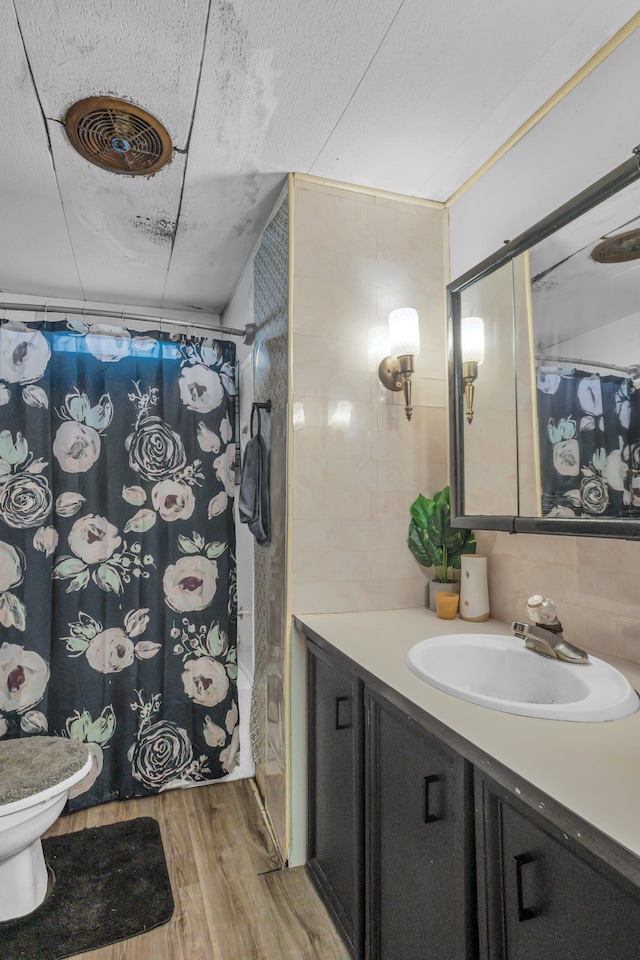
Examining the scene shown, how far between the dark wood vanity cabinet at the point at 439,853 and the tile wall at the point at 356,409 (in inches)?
13.6

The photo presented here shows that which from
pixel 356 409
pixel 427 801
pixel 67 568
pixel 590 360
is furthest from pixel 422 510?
pixel 67 568

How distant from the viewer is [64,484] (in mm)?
2164

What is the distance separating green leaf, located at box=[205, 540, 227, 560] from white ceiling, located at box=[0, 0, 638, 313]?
1.27 meters

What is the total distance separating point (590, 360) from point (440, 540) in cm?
77

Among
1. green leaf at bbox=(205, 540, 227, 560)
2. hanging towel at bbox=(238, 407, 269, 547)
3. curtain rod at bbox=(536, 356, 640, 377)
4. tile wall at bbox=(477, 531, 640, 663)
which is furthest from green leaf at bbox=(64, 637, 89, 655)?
curtain rod at bbox=(536, 356, 640, 377)

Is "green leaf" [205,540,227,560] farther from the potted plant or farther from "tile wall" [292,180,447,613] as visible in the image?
the potted plant

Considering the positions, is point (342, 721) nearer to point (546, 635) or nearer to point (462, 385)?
point (546, 635)

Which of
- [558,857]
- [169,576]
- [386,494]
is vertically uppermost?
[386,494]

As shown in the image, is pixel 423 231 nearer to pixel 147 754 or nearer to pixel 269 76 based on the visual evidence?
pixel 269 76

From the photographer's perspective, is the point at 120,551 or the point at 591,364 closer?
the point at 591,364

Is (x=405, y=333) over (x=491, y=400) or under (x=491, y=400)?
over

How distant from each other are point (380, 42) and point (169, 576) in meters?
1.91

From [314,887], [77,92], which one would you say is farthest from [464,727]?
[77,92]

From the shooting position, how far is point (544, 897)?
74 cm
